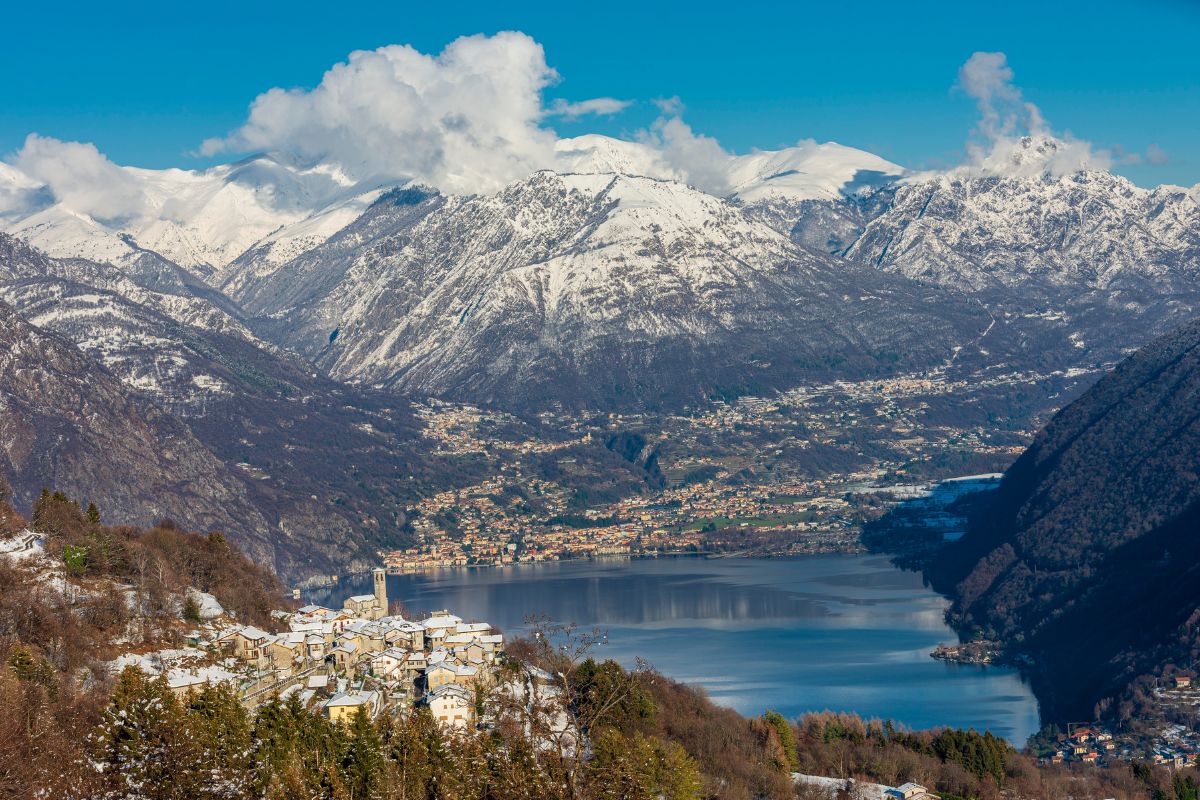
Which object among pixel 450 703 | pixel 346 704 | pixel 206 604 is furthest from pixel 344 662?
pixel 346 704

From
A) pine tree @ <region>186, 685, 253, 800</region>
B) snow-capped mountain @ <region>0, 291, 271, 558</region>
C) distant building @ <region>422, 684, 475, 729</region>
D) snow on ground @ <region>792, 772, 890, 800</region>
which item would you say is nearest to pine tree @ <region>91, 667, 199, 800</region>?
pine tree @ <region>186, 685, 253, 800</region>

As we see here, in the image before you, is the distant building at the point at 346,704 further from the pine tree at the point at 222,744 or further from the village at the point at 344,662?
the pine tree at the point at 222,744

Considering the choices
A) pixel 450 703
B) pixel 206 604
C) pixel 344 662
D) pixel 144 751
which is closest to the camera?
pixel 144 751

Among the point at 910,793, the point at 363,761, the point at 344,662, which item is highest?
the point at 344,662

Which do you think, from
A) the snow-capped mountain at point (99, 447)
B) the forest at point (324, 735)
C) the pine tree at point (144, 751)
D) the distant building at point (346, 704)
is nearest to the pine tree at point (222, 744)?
the forest at point (324, 735)

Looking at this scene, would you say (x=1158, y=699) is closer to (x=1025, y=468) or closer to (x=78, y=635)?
(x=78, y=635)

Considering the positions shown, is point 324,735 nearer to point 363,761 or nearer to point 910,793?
point 363,761
